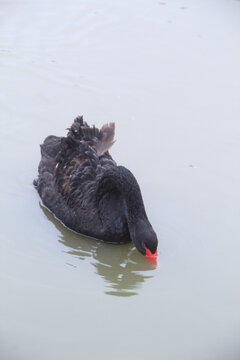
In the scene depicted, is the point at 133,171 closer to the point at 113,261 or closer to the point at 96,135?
the point at 96,135

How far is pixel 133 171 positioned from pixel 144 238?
1.38 m

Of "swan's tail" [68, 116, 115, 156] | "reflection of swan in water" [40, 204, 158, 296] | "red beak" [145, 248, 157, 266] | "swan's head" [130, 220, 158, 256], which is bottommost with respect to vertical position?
"reflection of swan in water" [40, 204, 158, 296]

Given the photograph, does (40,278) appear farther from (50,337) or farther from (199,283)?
(199,283)

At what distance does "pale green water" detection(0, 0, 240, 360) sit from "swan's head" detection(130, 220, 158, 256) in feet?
0.60

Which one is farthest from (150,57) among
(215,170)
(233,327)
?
(233,327)

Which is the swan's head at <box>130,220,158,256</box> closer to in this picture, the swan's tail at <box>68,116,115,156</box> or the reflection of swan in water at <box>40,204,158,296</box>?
the reflection of swan in water at <box>40,204,158,296</box>

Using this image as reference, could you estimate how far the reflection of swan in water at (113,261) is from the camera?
4.84 meters

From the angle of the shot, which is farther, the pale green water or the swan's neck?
the swan's neck

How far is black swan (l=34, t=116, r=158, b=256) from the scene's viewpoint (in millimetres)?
4984

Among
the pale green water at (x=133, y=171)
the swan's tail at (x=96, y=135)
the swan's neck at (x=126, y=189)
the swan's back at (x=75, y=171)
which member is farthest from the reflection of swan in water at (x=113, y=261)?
the swan's tail at (x=96, y=135)

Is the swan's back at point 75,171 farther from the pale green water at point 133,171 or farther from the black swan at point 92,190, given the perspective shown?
the pale green water at point 133,171

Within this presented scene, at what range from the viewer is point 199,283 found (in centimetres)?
487

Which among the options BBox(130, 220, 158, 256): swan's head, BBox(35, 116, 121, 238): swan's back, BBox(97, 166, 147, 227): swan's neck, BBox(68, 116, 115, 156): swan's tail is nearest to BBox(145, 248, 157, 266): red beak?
BBox(130, 220, 158, 256): swan's head

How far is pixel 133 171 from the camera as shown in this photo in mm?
6109
